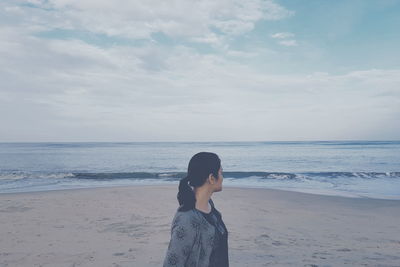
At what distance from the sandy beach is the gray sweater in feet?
12.1

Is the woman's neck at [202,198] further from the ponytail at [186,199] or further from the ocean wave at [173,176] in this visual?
the ocean wave at [173,176]

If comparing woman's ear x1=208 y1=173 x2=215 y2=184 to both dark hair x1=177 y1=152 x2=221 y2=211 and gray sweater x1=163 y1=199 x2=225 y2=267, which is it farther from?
gray sweater x1=163 y1=199 x2=225 y2=267

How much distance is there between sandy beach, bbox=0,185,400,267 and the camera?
5.89 m

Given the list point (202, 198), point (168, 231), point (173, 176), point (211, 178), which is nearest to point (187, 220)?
point (202, 198)

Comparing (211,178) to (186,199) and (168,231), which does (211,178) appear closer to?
(186,199)

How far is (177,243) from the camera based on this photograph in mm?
2127

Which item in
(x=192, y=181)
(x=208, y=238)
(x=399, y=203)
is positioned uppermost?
(x=192, y=181)

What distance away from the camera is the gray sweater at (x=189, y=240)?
6.98 feet

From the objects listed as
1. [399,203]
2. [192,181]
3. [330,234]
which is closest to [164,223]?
[330,234]

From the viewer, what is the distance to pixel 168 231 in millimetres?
7785

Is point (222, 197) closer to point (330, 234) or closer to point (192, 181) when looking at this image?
point (330, 234)

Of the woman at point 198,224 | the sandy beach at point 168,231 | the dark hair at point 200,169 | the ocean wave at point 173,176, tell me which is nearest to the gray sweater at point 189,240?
the woman at point 198,224

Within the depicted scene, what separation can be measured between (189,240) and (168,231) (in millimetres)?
5903

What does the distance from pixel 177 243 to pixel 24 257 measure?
16.6ft
